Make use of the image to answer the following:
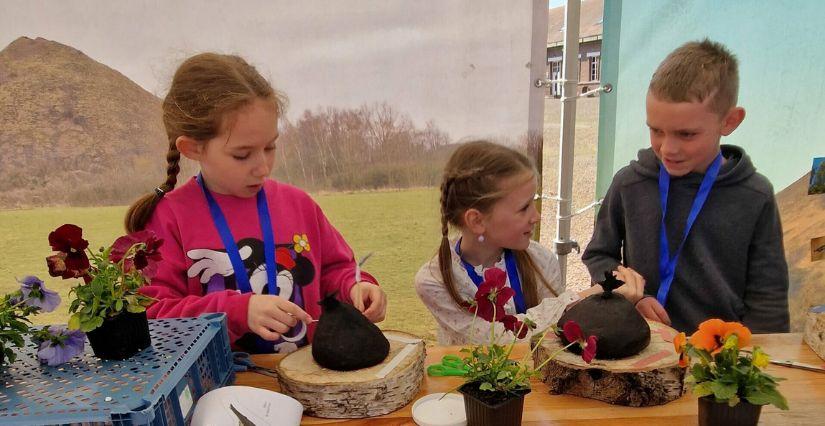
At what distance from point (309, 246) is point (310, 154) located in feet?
2.77

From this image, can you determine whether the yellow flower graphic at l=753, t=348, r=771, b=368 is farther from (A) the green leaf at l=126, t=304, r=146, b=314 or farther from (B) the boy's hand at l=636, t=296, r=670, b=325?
(A) the green leaf at l=126, t=304, r=146, b=314

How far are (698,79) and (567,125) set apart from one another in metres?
0.85

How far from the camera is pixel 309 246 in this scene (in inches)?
65.7

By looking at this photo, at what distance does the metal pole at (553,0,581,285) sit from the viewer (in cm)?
233

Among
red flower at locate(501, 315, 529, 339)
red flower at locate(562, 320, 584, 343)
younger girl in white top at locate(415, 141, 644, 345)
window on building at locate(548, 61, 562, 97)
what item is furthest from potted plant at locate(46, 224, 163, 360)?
window on building at locate(548, 61, 562, 97)

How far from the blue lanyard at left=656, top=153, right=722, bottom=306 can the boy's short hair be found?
0.21 m

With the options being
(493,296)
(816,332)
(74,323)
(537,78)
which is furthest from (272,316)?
(537,78)

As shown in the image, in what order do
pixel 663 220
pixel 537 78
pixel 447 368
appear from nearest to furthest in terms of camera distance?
pixel 447 368 < pixel 663 220 < pixel 537 78

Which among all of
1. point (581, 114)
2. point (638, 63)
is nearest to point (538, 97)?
point (581, 114)

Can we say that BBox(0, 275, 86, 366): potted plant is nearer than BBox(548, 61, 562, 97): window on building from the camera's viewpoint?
Yes

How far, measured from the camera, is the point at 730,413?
955 mm

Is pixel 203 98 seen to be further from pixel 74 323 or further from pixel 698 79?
pixel 698 79

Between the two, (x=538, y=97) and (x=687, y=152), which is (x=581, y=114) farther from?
(x=687, y=152)

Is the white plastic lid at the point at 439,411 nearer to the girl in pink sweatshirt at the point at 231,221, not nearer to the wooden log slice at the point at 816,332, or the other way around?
the girl in pink sweatshirt at the point at 231,221
